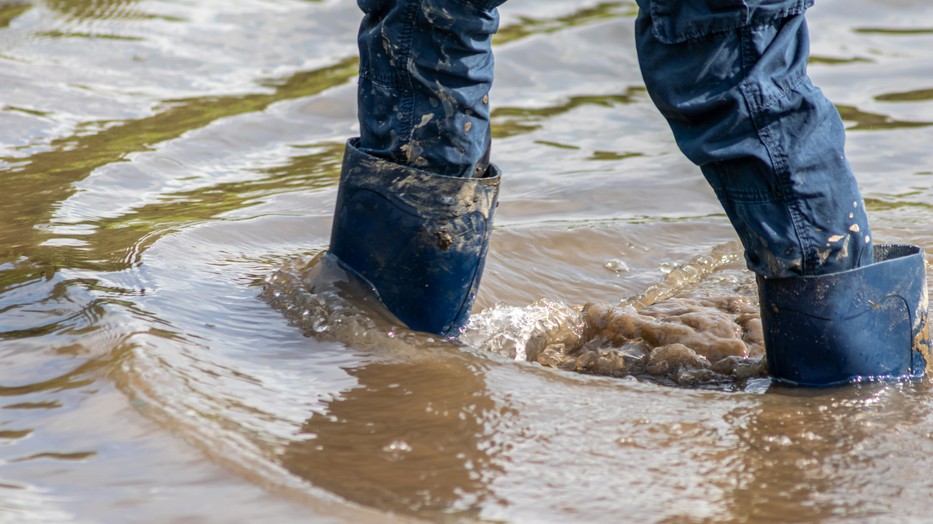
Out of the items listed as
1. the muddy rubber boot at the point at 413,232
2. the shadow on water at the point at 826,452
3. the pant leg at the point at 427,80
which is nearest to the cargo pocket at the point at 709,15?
the pant leg at the point at 427,80

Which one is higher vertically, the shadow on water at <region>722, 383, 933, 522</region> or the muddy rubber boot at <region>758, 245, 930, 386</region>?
the muddy rubber boot at <region>758, 245, 930, 386</region>

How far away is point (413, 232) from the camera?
2.19m

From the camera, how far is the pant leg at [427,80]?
6.88 feet

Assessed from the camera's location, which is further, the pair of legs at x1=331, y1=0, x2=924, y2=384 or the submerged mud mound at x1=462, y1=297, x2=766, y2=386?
the submerged mud mound at x1=462, y1=297, x2=766, y2=386

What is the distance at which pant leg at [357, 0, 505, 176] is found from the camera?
2.10 meters

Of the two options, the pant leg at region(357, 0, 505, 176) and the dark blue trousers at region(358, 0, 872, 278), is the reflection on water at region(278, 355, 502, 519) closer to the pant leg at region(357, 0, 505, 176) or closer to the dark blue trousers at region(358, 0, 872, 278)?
the pant leg at region(357, 0, 505, 176)

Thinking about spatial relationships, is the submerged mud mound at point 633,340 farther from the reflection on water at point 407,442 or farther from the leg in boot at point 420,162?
the reflection on water at point 407,442

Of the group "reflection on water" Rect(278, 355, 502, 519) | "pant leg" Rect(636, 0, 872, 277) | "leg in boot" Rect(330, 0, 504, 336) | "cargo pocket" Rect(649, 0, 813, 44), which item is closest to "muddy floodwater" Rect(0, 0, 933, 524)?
"reflection on water" Rect(278, 355, 502, 519)

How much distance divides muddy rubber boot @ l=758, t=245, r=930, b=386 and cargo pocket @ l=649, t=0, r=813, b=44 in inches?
19.0

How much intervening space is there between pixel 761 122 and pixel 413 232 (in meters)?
0.73

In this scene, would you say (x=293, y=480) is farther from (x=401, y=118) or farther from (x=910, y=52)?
(x=910, y=52)

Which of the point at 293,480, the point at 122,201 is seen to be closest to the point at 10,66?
the point at 122,201

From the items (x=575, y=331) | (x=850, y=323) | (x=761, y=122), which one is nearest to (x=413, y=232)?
(x=575, y=331)

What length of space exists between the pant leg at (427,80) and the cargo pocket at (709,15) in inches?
16.2
